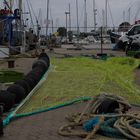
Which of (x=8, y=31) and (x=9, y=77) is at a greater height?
(x=8, y=31)

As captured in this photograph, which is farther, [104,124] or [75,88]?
[75,88]

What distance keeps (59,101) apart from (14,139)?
9.92ft

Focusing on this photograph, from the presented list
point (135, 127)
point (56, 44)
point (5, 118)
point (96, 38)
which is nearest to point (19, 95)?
point (5, 118)

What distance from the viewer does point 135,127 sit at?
6051 mm

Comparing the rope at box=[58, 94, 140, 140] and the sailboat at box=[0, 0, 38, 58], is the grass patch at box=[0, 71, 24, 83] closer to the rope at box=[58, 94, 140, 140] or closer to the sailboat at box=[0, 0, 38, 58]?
the rope at box=[58, 94, 140, 140]

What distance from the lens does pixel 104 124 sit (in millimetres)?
6234

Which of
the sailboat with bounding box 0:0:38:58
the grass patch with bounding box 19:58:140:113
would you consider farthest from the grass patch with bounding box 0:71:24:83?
the sailboat with bounding box 0:0:38:58

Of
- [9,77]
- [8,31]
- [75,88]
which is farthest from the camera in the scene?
[8,31]

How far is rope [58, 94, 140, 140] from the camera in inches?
233

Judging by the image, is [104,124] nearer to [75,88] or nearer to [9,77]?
[75,88]

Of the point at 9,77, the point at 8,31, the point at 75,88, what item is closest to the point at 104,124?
the point at 75,88

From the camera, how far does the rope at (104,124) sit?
5.92 meters

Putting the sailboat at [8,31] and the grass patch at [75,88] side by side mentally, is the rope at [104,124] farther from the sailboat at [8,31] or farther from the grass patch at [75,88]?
the sailboat at [8,31]

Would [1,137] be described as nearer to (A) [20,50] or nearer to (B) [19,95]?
(B) [19,95]
